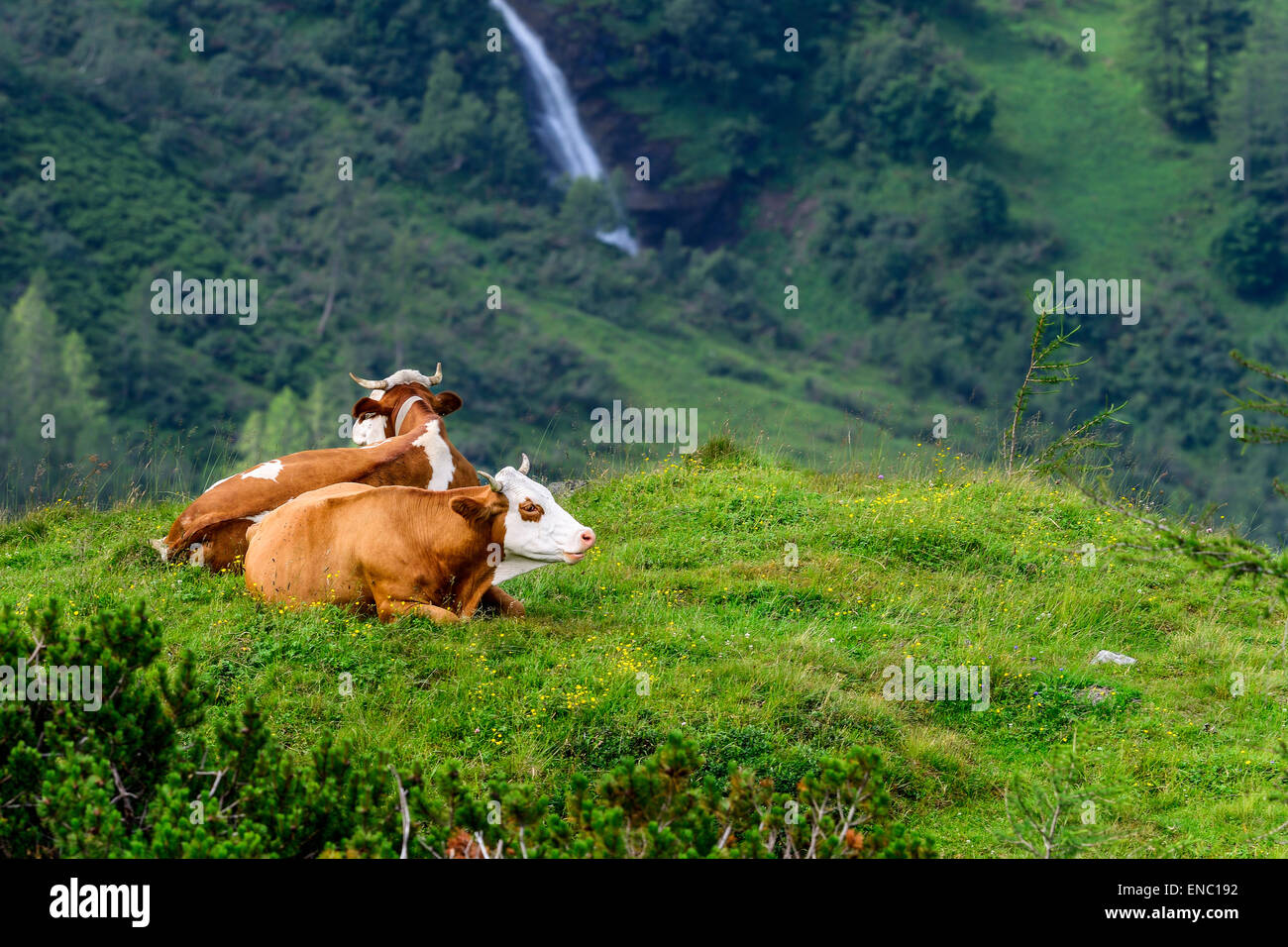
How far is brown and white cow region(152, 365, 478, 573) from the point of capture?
10.6 meters

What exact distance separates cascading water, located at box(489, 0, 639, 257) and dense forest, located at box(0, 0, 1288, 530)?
1.34 m

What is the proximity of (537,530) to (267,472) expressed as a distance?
8.77ft

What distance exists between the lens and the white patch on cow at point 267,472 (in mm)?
10773

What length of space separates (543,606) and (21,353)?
63.6m

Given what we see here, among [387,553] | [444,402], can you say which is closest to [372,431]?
[444,402]

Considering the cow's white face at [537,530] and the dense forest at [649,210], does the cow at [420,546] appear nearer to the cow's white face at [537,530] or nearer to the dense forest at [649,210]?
the cow's white face at [537,530]

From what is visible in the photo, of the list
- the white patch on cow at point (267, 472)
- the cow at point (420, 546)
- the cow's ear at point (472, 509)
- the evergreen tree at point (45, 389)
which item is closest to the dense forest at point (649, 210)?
the evergreen tree at point (45, 389)

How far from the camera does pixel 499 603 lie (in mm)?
9914

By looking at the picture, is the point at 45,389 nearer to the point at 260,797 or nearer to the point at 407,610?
the point at 407,610

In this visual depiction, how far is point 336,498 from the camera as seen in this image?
9.70 metres

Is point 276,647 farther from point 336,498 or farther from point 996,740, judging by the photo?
point 996,740

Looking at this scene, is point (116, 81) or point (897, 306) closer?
point (116, 81)

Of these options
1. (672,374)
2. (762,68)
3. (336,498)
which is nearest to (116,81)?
(672,374)
